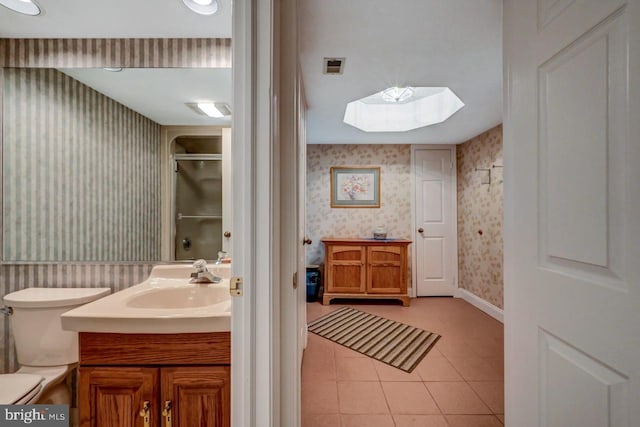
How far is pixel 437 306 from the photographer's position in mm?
3553

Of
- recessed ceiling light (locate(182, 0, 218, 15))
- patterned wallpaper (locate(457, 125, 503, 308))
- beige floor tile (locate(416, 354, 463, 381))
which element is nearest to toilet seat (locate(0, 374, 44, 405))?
recessed ceiling light (locate(182, 0, 218, 15))

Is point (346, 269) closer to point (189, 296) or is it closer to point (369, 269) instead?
point (369, 269)

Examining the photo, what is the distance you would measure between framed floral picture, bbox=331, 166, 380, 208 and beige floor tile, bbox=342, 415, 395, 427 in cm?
274

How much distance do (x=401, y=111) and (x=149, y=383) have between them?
3.30m

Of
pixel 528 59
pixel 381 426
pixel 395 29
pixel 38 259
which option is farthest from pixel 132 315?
pixel 395 29

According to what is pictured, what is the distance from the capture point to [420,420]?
5.20 feet

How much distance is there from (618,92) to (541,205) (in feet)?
1.17

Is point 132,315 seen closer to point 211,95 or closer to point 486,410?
point 211,95

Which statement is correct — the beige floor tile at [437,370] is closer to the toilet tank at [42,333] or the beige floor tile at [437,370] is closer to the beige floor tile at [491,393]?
the beige floor tile at [491,393]

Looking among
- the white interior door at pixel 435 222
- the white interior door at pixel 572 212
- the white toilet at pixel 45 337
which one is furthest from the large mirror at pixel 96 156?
the white interior door at pixel 435 222

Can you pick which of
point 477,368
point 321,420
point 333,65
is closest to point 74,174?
point 333,65

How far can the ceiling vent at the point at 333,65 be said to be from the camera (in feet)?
5.74

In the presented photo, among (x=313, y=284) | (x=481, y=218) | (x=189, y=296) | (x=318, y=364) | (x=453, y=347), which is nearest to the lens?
(x=189, y=296)

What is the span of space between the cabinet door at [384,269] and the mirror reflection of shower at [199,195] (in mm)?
2349
